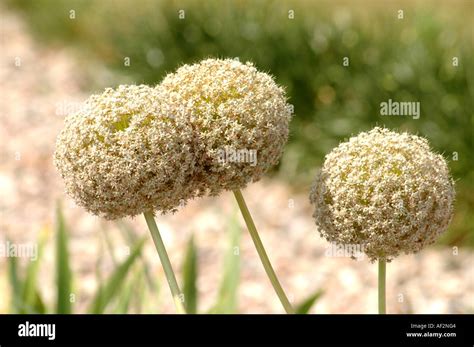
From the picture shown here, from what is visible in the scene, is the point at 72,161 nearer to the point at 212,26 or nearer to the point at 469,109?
the point at 469,109

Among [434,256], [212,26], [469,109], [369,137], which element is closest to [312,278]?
[434,256]

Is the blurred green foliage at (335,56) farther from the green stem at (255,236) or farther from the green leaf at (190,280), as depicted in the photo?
the green stem at (255,236)

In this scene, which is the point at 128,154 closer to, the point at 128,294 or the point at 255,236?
the point at 255,236

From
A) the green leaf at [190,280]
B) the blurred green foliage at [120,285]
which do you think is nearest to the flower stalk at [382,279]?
the blurred green foliage at [120,285]

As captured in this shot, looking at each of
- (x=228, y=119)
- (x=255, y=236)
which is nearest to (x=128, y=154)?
(x=228, y=119)
